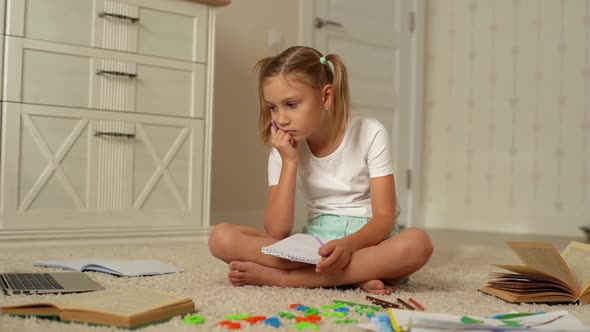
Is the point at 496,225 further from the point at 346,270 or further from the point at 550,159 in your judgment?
the point at 346,270

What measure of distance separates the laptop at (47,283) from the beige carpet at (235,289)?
0.04 metres

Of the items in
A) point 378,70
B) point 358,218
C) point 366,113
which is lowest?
point 358,218

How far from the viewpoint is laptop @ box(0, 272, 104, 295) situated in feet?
4.25

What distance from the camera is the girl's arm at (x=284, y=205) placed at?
1.57 metres

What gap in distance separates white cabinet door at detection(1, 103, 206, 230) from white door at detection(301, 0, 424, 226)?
1.38 meters

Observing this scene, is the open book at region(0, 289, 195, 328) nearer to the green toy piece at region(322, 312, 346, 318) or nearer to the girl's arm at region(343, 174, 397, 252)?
the green toy piece at region(322, 312, 346, 318)

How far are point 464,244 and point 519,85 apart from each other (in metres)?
1.47

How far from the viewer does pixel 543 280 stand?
1.36 m

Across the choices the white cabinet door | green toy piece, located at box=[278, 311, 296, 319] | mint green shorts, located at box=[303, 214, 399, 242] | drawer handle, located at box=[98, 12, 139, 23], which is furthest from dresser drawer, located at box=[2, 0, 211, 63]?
green toy piece, located at box=[278, 311, 296, 319]

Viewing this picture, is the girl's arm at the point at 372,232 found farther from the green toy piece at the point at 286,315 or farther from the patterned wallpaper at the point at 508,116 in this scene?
the patterned wallpaper at the point at 508,116

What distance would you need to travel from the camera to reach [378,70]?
3998 mm

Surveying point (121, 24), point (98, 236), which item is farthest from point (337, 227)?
point (121, 24)

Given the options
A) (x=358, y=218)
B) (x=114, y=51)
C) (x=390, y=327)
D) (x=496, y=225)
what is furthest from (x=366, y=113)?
(x=390, y=327)

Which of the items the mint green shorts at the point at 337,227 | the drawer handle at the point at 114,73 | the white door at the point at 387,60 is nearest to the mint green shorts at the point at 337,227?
the mint green shorts at the point at 337,227
